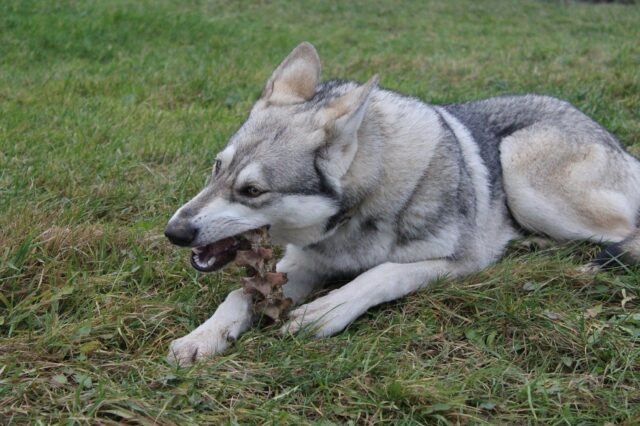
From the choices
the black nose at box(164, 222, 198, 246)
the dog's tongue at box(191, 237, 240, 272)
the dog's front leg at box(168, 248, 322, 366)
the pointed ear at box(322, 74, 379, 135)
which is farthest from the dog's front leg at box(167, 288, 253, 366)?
the pointed ear at box(322, 74, 379, 135)

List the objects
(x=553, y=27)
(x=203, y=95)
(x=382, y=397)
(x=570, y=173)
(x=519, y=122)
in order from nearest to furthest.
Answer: (x=382, y=397) < (x=570, y=173) < (x=519, y=122) < (x=203, y=95) < (x=553, y=27)

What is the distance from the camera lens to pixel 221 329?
10.6 ft

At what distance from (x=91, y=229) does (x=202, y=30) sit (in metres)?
6.97

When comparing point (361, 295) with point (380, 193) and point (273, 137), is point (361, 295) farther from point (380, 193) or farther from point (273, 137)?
point (273, 137)

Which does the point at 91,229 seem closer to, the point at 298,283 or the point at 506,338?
the point at 298,283

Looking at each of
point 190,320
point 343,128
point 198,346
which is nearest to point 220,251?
point 190,320

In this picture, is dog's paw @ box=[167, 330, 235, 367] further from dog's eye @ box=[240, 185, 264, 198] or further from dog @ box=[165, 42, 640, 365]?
dog's eye @ box=[240, 185, 264, 198]

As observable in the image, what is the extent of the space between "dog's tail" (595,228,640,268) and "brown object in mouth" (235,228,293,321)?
5.52 feet

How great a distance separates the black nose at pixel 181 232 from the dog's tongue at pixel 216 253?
0.73 ft

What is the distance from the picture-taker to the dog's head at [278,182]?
330 centimetres

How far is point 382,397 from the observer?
284cm

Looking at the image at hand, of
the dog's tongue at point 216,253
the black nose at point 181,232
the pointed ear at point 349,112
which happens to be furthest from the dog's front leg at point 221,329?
the pointed ear at point 349,112

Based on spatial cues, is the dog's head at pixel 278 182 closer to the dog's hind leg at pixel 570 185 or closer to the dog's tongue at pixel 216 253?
the dog's tongue at pixel 216 253

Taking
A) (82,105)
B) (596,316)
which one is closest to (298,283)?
(596,316)
